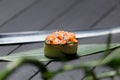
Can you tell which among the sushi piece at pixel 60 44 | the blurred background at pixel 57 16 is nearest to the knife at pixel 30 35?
the blurred background at pixel 57 16

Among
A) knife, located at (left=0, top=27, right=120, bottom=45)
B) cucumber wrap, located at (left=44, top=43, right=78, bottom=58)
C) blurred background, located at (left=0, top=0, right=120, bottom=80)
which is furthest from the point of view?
blurred background, located at (left=0, top=0, right=120, bottom=80)

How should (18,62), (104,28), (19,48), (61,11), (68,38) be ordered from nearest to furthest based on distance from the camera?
(18,62)
(68,38)
(19,48)
(104,28)
(61,11)

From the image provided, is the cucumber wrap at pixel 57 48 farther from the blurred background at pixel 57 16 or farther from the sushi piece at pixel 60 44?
the blurred background at pixel 57 16

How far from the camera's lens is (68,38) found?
117 cm

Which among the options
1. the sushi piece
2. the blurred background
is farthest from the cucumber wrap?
the blurred background

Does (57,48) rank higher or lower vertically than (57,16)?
lower

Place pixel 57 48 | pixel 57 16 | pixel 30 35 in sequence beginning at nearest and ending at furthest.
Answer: pixel 57 48, pixel 30 35, pixel 57 16

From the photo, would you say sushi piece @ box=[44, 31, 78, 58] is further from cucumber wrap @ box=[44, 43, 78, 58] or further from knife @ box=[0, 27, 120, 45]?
knife @ box=[0, 27, 120, 45]

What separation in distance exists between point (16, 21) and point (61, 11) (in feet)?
0.79

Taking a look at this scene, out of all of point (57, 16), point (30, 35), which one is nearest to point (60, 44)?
point (30, 35)

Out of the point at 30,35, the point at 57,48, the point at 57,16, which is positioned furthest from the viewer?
the point at 57,16

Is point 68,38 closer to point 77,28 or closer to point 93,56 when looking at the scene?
point 93,56

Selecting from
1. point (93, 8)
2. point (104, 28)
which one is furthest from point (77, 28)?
point (93, 8)

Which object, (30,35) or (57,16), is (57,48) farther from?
(57,16)
